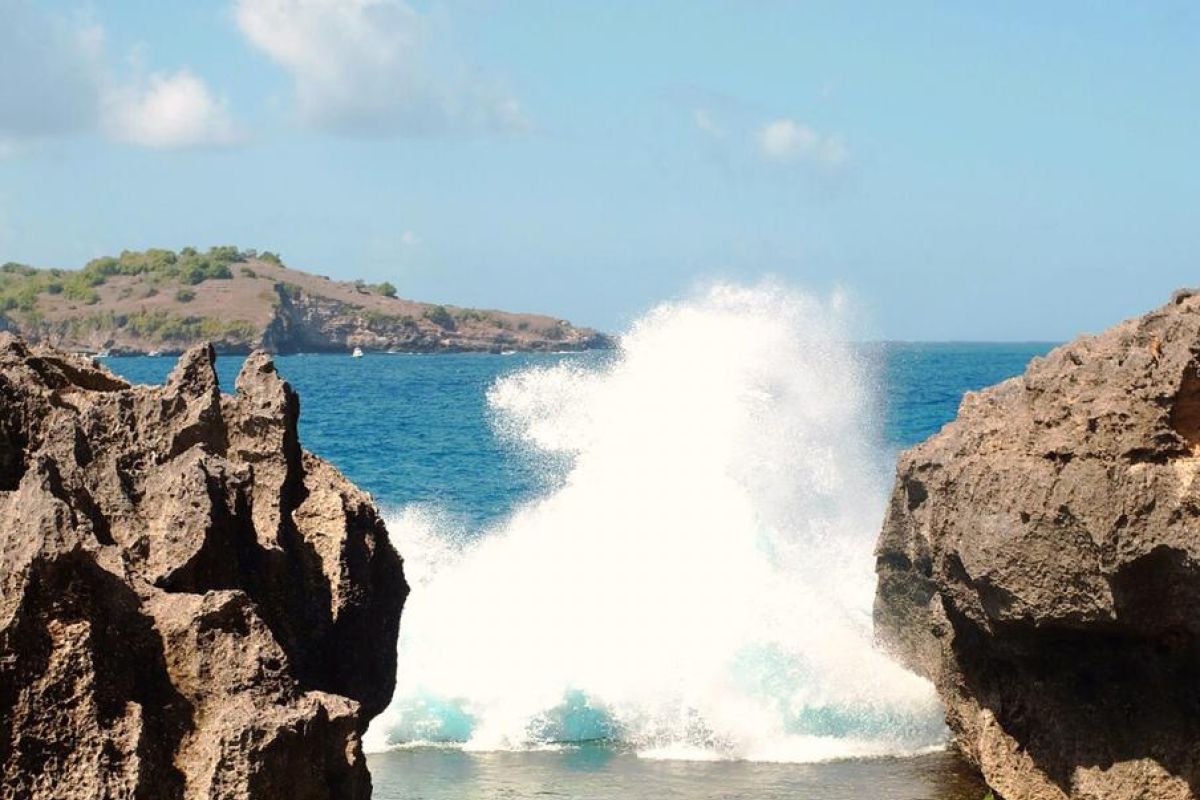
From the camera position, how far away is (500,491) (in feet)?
102

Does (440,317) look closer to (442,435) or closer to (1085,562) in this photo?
A: (442,435)

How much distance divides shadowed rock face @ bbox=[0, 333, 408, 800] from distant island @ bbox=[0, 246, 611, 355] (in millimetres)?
122093

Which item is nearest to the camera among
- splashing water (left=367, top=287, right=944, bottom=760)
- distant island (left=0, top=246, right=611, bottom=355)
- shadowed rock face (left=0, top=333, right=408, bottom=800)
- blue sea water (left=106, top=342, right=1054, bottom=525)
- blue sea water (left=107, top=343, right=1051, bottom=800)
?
shadowed rock face (left=0, top=333, right=408, bottom=800)

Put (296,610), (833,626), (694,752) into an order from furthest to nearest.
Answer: (833,626)
(694,752)
(296,610)

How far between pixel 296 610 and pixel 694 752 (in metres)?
6.22

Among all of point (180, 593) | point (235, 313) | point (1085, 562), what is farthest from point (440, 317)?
point (180, 593)

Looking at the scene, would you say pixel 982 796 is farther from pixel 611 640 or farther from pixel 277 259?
pixel 277 259

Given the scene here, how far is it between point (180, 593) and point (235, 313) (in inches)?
5399

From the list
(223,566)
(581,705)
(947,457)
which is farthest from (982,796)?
(223,566)

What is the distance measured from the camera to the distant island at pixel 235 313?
456 feet

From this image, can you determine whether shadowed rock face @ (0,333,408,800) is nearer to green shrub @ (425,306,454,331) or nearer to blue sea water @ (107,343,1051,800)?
blue sea water @ (107,343,1051,800)

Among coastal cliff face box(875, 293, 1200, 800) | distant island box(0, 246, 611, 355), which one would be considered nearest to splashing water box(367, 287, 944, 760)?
coastal cliff face box(875, 293, 1200, 800)

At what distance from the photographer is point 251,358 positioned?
8.85 metres

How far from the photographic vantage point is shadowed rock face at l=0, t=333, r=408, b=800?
555 cm
